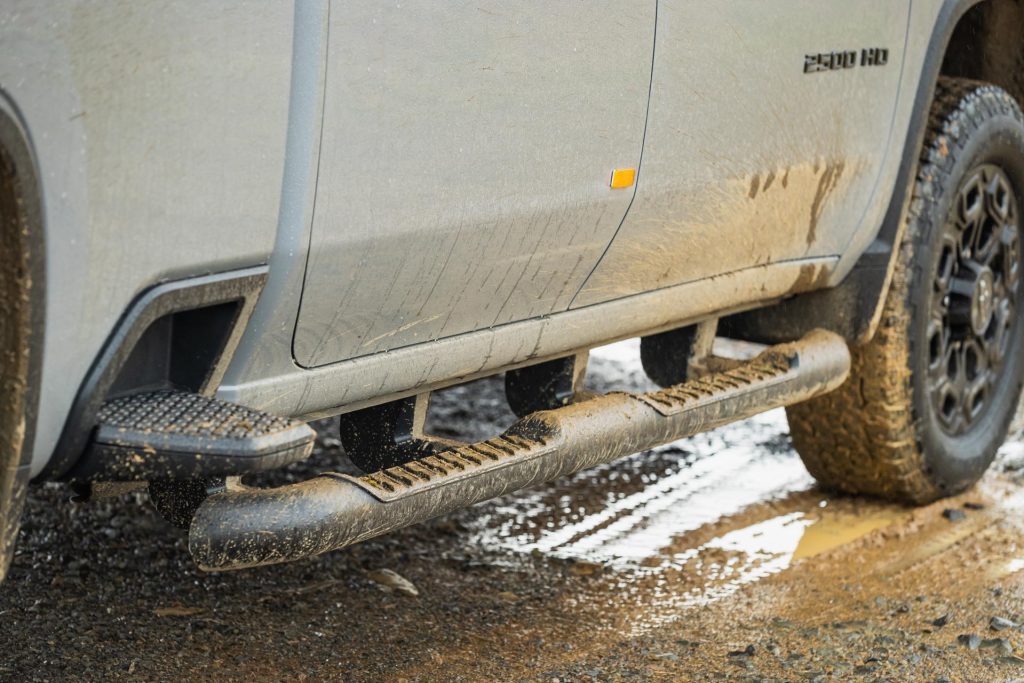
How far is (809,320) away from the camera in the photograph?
380 centimetres

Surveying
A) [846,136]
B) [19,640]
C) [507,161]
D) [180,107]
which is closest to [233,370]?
[180,107]

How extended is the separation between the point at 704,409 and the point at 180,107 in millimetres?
1512

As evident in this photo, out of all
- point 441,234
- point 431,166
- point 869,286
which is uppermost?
point 431,166

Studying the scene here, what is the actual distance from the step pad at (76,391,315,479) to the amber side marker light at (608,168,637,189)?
2.97 feet

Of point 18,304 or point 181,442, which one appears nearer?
point 18,304

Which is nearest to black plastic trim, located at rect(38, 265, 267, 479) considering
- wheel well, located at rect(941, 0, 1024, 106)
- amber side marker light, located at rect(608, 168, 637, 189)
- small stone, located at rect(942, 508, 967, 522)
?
amber side marker light, located at rect(608, 168, 637, 189)

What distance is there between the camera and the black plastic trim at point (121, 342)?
6.77 feet

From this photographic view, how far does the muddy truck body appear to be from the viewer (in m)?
1.99

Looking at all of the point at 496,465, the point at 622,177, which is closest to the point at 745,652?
the point at 496,465

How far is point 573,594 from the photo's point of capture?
344cm

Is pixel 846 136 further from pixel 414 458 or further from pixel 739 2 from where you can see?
pixel 414 458

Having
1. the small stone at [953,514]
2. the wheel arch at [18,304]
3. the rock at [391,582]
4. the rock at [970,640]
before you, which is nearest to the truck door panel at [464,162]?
the wheel arch at [18,304]

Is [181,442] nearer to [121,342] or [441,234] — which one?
[121,342]

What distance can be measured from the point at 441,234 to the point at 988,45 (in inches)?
97.4
